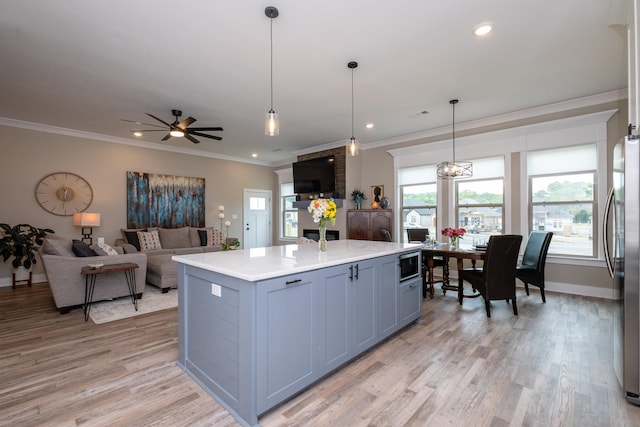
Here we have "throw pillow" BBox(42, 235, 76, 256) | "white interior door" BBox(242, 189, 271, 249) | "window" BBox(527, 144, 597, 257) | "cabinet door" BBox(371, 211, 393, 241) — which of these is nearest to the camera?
"throw pillow" BBox(42, 235, 76, 256)

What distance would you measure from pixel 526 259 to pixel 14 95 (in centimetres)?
765

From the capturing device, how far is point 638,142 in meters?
1.87

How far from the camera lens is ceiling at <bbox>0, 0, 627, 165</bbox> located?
245cm

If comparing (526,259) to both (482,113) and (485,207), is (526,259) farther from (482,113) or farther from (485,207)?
(482,113)

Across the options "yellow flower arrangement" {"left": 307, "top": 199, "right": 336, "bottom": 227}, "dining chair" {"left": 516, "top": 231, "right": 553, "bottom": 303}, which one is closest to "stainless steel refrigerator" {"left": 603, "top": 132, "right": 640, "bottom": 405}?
"yellow flower arrangement" {"left": 307, "top": 199, "right": 336, "bottom": 227}

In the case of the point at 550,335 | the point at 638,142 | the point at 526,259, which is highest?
the point at 638,142

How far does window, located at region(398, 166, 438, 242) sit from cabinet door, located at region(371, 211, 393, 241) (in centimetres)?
38

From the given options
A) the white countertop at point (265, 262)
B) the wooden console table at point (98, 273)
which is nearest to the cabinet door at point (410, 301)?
the white countertop at point (265, 262)

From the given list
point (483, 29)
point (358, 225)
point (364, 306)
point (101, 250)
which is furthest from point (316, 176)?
point (364, 306)

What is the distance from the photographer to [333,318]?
223 cm

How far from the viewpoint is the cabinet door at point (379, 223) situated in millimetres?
6273

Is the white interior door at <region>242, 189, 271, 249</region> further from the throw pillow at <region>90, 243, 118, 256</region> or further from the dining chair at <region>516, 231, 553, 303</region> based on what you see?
the dining chair at <region>516, 231, 553, 303</region>

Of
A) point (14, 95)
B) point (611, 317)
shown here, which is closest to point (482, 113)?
point (611, 317)

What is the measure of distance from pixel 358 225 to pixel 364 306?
405 cm
